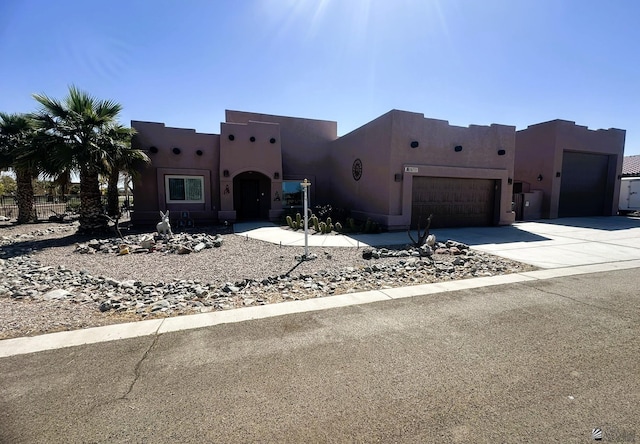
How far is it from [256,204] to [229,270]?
1129 centimetres

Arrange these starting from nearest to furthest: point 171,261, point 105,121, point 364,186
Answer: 1. point 171,261
2. point 105,121
3. point 364,186

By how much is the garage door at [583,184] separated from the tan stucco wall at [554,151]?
0.41m

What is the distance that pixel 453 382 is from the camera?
2799 mm

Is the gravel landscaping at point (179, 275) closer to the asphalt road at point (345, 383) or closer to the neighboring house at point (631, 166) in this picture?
the asphalt road at point (345, 383)

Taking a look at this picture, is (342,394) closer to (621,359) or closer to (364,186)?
(621,359)

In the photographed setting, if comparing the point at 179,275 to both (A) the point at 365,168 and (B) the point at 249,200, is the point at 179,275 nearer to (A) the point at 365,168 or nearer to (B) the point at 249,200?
(A) the point at 365,168

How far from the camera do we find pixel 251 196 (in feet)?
58.6

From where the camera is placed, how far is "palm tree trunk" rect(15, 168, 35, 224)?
1586cm

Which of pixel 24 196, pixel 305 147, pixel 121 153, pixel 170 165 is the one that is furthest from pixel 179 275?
pixel 24 196

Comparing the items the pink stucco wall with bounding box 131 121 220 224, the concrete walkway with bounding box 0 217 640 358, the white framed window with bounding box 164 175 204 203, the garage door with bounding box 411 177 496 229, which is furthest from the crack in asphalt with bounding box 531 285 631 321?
the white framed window with bounding box 164 175 204 203

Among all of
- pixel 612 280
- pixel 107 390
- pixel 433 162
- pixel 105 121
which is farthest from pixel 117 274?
pixel 433 162

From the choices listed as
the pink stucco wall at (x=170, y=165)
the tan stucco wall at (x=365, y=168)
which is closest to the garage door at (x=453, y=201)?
the tan stucco wall at (x=365, y=168)

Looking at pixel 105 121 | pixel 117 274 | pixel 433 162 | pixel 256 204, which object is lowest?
pixel 117 274

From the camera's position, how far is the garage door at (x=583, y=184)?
61.5 feet
